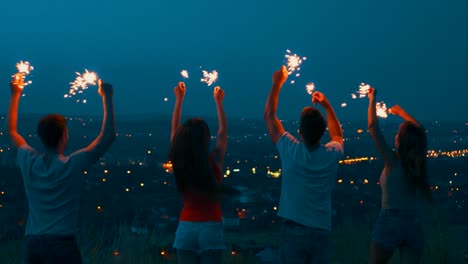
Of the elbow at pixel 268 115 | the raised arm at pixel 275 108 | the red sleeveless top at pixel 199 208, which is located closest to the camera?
the red sleeveless top at pixel 199 208

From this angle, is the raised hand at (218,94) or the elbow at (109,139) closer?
the elbow at (109,139)

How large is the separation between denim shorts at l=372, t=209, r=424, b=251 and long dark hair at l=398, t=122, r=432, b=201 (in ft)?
0.77

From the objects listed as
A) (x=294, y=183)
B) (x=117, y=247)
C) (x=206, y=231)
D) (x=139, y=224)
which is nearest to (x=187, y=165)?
(x=206, y=231)

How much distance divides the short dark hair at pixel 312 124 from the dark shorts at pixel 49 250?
1815mm

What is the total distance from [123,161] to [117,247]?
27.9 ft

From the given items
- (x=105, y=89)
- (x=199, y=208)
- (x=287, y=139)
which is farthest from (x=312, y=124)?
(x=105, y=89)

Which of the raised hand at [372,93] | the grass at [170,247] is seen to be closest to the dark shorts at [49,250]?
the raised hand at [372,93]

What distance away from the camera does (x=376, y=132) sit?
213 inches

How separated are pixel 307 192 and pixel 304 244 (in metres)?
0.37

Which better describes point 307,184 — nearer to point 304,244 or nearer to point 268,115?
point 304,244

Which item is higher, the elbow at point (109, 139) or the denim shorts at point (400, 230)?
the elbow at point (109, 139)

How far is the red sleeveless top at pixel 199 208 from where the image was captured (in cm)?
444

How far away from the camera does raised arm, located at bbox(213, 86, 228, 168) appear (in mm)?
4883

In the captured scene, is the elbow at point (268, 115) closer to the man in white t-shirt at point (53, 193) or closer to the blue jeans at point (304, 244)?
the blue jeans at point (304, 244)
